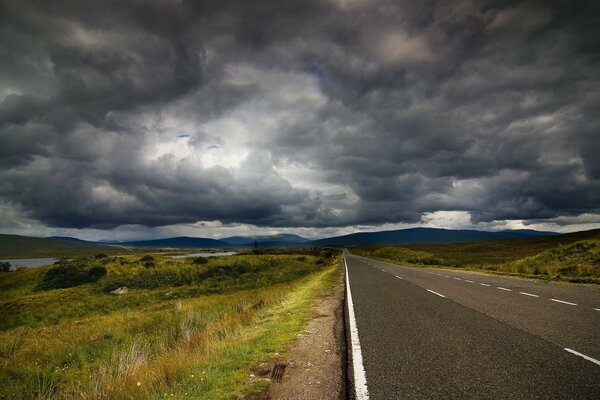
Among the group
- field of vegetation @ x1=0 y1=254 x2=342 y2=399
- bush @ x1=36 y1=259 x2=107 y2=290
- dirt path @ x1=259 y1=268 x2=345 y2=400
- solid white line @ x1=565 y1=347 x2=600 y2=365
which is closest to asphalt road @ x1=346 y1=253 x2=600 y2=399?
solid white line @ x1=565 y1=347 x2=600 y2=365

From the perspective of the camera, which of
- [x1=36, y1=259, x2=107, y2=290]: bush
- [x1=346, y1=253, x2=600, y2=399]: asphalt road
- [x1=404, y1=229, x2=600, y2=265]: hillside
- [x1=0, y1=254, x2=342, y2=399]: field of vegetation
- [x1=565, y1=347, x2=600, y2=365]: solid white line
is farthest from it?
[x1=404, y1=229, x2=600, y2=265]: hillside

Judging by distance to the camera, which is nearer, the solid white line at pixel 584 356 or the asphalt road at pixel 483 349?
the asphalt road at pixel 483 349

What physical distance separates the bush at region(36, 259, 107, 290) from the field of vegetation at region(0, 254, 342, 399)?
13 cm

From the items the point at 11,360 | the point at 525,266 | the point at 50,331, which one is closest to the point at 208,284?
the point at 50,331

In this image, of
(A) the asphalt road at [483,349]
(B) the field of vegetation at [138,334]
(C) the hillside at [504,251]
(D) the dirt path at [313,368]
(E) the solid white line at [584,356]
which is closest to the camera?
(A) the asphalt road at [483,349]

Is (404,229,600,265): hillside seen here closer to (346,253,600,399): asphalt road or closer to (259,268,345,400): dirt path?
(346,253,600,399): asphalt road

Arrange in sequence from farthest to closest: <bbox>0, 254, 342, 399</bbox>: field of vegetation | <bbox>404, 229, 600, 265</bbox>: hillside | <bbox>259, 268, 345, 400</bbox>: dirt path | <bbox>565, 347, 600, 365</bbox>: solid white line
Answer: <bbox>404, 229, 600, 265</bbox>: hillside → <bbox>0, 254, 342, 399</bbox>: field of vegetation → <bbox>565, 347, 600, 365</bbox>: solid white line → <bbox>259, 268, 345, 400</bbox>: dirt path

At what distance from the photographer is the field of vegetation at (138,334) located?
6707 mm

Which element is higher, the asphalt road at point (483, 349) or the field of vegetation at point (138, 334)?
the asphalt road at point (483, 349)

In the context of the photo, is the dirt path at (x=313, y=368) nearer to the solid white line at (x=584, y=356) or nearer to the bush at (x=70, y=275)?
the solid white line at (x=584, y=356)

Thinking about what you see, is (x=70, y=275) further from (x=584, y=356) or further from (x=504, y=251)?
(x=504, y=251)

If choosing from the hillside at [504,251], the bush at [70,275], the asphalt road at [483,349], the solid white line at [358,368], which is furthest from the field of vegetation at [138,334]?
the hillside at [504,251]

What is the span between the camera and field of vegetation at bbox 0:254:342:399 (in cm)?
671

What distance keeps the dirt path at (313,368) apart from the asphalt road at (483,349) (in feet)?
1.72
